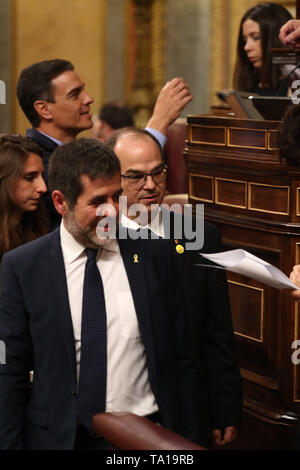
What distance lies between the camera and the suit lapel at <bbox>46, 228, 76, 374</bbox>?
7.20 feet

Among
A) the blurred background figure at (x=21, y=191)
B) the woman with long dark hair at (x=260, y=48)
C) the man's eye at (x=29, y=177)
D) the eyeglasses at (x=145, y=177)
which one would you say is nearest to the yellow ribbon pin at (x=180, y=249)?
the eyeglasses at (x=145, y=177)

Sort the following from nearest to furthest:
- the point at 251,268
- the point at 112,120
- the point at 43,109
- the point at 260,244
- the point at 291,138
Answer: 1. the point at 251,268
2. the point at 291,138
3. the point at 260,244
4. the point at 43,109
5. the point at 112,120

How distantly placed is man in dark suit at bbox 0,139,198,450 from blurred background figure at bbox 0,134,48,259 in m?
0.85

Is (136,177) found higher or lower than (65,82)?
lower

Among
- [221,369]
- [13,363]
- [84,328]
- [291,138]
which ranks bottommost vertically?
[221,369]

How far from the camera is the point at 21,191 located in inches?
126

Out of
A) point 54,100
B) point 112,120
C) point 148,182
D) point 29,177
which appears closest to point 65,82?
point 54,100

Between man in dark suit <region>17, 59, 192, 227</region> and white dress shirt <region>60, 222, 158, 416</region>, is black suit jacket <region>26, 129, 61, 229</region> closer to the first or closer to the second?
man in dark suit <region>17, 59, 192, 227</region>

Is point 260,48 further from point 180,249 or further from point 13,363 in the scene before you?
point 13,363

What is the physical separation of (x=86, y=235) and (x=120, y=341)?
0.31m

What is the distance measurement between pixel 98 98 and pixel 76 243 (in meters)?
7.18

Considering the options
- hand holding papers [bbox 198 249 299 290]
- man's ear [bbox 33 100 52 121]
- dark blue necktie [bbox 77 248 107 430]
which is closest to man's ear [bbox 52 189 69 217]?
dark blue necktie [bbox 77 248 107 430]

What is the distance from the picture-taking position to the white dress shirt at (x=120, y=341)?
87.1 inches

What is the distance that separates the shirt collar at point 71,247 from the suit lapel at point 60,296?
0.8 inches
